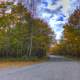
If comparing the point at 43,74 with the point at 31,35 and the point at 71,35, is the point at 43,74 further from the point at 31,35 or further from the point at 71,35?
the point at 71,35

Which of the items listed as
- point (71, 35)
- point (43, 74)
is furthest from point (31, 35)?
→ point (71, 35)

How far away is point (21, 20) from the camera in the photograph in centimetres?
269

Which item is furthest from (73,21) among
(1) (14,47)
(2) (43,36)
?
(1) (14,47)

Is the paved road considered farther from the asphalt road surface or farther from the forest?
the forest

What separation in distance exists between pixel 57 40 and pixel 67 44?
0.08 meters

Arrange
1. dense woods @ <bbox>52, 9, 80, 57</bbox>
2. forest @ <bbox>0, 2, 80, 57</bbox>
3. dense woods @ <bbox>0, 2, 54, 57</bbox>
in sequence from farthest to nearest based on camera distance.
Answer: dense woods @ <bbox>0, 2, 54, 57</bbox> → forest @ <bbox>0, 2, 80, 57</bbox> → dense woods @ <bbox>52, 9, 80, 57</bbox>

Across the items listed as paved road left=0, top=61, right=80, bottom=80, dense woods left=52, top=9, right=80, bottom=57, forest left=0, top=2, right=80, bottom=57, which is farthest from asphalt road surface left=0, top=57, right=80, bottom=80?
dense woods left=52, top=9, right=80, bottom=57

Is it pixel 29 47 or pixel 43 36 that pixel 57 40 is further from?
pixel 29 47

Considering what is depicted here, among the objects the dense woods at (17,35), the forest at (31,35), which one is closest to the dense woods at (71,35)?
the forest at (31,35)

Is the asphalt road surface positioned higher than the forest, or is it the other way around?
the forest

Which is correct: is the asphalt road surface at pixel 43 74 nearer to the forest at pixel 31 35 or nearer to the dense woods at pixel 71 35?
the forest at pixel 31 35

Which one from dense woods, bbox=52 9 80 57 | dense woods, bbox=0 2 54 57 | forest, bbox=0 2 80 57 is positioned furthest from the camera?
dense woods, bbox=0 2 54 57

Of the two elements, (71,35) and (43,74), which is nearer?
(71,35)

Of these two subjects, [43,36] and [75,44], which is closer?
[75,44]
